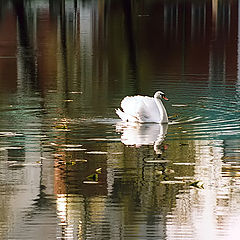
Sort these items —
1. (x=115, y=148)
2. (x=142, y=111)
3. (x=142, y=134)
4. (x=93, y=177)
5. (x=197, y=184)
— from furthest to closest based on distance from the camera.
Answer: (x=142, y=111) → (x=142, y=134) → (x=115, y=148) → (x=93, y=177) → (x=197, y=184)

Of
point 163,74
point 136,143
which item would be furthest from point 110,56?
point 136,143

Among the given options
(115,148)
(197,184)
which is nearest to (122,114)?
(115,148)

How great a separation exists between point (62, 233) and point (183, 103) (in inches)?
390

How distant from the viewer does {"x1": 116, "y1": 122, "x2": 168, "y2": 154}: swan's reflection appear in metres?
15.5

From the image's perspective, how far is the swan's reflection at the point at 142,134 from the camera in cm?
1548

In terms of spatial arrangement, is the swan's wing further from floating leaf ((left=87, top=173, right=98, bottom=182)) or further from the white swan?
floating leaf ((left=87, top=173, right=98, bottom=182))

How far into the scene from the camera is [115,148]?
49.1 ft

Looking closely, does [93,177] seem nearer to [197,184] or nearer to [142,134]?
[197,184]

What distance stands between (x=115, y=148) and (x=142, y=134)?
1.61 metres

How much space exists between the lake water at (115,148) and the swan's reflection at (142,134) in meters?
0.02

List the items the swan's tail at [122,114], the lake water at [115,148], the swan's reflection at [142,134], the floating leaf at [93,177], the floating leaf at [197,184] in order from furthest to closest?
1. the swan's tail at [122,114]
2. the swan's reflection at [142,134]
3. the floating leaf at [93,177]
4. the floating leaf at [197,184]
5. the lake water at [115,148]

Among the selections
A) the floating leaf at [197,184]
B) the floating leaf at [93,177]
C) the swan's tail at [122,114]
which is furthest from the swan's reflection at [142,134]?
the floating leaf at [197,184]

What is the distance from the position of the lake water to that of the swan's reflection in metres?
0.02

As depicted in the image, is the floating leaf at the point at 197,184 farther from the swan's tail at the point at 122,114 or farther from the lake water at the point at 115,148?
the swan's tail at the point at 122,114
